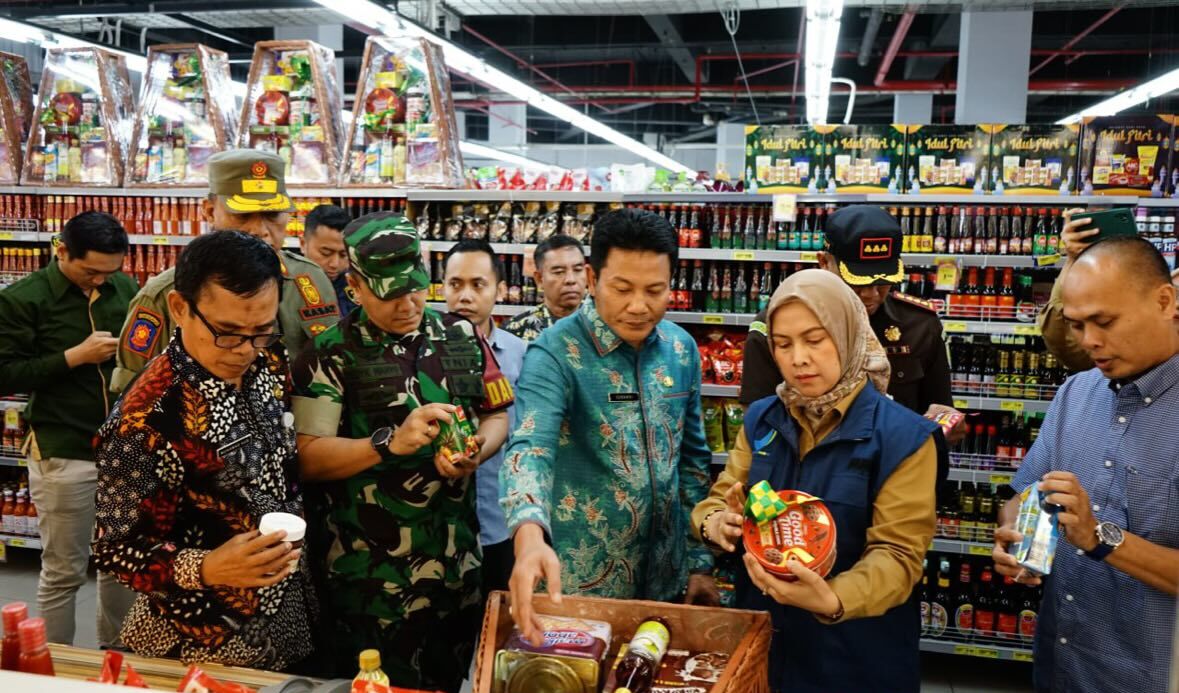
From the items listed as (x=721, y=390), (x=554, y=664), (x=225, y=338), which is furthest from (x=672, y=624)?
(x=721, y=390)

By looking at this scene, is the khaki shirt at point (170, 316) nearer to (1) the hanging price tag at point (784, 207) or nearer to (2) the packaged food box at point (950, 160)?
(1) the hanging price tag at point (784, 207)

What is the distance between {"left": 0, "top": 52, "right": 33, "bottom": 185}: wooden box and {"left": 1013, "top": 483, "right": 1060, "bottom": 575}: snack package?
691 cm

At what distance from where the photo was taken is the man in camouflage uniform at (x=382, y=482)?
7.34ft

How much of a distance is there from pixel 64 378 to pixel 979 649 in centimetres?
505

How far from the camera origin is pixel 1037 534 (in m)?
1.86

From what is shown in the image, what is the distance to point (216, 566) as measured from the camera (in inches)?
70.9

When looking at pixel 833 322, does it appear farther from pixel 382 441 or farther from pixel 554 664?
pixel 382 441

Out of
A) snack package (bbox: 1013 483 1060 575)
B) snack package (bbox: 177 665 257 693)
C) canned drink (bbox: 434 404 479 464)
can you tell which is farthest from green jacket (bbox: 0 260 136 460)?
snack package (bbox: 1013 483 1060 575)

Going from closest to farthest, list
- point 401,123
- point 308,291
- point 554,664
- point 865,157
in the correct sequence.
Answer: point 554,664, point 308,291, point 865,157, point 401,123

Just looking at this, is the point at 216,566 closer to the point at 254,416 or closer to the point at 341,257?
the point at 254,416

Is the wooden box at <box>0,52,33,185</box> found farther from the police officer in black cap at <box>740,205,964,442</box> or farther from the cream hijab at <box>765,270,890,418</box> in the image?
the cream hijab at <box>765,270,890,418</box>

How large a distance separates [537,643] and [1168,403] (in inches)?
62.1

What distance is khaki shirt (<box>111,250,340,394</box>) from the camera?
2.96 m

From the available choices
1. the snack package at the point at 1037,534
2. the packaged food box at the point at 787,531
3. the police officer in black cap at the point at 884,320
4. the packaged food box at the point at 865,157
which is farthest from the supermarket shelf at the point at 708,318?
the packaged food box at the point at 787,531
